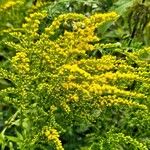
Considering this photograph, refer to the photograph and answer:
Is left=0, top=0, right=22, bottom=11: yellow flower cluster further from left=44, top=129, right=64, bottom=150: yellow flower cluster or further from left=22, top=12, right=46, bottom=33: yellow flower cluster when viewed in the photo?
left=44, top=129, right=64, bottom=150: yellow flower cluster

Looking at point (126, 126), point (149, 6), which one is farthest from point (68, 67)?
point (149, 6)

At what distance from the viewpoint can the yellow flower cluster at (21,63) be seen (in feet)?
10.2

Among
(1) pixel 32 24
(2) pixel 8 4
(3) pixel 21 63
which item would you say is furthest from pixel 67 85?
(2) pixel 8 4

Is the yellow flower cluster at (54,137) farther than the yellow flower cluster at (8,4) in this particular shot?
No

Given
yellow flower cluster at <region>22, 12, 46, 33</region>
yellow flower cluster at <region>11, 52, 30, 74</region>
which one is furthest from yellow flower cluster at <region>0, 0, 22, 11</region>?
yellow flower cluster at <region>11, 52, 30, 74</region>

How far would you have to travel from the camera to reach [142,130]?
3.54 m

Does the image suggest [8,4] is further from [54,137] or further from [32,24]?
[54,137]

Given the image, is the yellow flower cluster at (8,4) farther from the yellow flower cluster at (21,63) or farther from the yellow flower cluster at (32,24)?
the yellow flower cluster at (21,63)

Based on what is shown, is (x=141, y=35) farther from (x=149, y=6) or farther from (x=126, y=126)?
(x=126, y=126)

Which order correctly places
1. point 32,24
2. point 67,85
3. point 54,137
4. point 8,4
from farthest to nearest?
point 8,4, point 32,24, point 67,85, point 54,137

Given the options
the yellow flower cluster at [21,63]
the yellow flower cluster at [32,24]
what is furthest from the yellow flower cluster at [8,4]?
the yellow flower cluster at [21,63]

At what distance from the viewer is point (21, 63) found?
313 centimetres

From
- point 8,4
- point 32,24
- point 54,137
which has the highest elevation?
point 32,24

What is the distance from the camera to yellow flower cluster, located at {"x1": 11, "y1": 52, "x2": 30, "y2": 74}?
3111 millimetres
